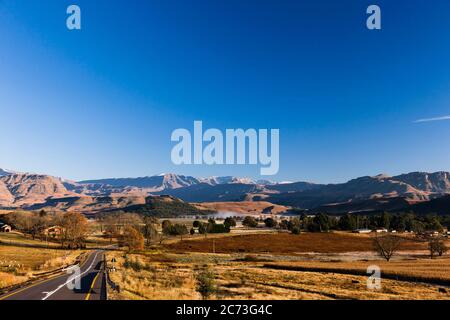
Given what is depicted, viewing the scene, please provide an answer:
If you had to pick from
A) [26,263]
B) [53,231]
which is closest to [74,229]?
[53,231]

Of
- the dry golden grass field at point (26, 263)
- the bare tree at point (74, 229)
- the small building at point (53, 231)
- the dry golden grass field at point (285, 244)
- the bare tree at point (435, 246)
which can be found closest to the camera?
the dry golden grass field at point (26, 263)

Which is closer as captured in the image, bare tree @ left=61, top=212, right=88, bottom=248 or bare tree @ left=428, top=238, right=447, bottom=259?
bare tree @ left=428, top=238, right=447, bottom=259

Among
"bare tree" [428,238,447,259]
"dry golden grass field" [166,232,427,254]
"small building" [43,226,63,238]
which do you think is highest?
"bare tree" [428,238,447,259]

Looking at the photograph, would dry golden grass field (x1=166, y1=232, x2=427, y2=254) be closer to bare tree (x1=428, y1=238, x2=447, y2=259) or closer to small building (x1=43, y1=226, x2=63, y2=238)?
bare tree (x1=428, y1=238, x2=447, y2=259)

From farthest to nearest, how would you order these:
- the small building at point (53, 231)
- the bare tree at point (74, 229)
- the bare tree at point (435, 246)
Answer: the small building at point (53, 231) < the bare tree at point (74, 229) < the bare tree at point (435, 246)

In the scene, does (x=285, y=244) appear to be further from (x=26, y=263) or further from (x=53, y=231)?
(x=53, y=231)

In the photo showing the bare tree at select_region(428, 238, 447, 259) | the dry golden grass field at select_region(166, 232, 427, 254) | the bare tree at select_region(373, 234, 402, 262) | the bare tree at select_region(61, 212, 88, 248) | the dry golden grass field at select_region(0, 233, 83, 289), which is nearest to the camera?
the dry golden grass field at select_region(0, 233, 83, 289)

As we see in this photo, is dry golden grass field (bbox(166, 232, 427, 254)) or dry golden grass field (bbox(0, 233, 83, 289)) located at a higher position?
dry golden grass field (bbox(0, 233, 83, 289))

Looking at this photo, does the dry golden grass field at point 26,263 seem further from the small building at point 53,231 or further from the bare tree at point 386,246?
the bare tree at point 386,246

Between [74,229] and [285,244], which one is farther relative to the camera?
[285,244]

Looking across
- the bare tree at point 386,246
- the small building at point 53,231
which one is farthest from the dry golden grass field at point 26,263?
the bare tree at point 386,246

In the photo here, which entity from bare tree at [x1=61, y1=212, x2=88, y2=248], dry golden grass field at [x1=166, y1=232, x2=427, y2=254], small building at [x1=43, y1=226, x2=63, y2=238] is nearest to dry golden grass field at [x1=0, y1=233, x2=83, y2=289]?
bare tree at [x1=61, y1=212, x2=88, y2=248]
